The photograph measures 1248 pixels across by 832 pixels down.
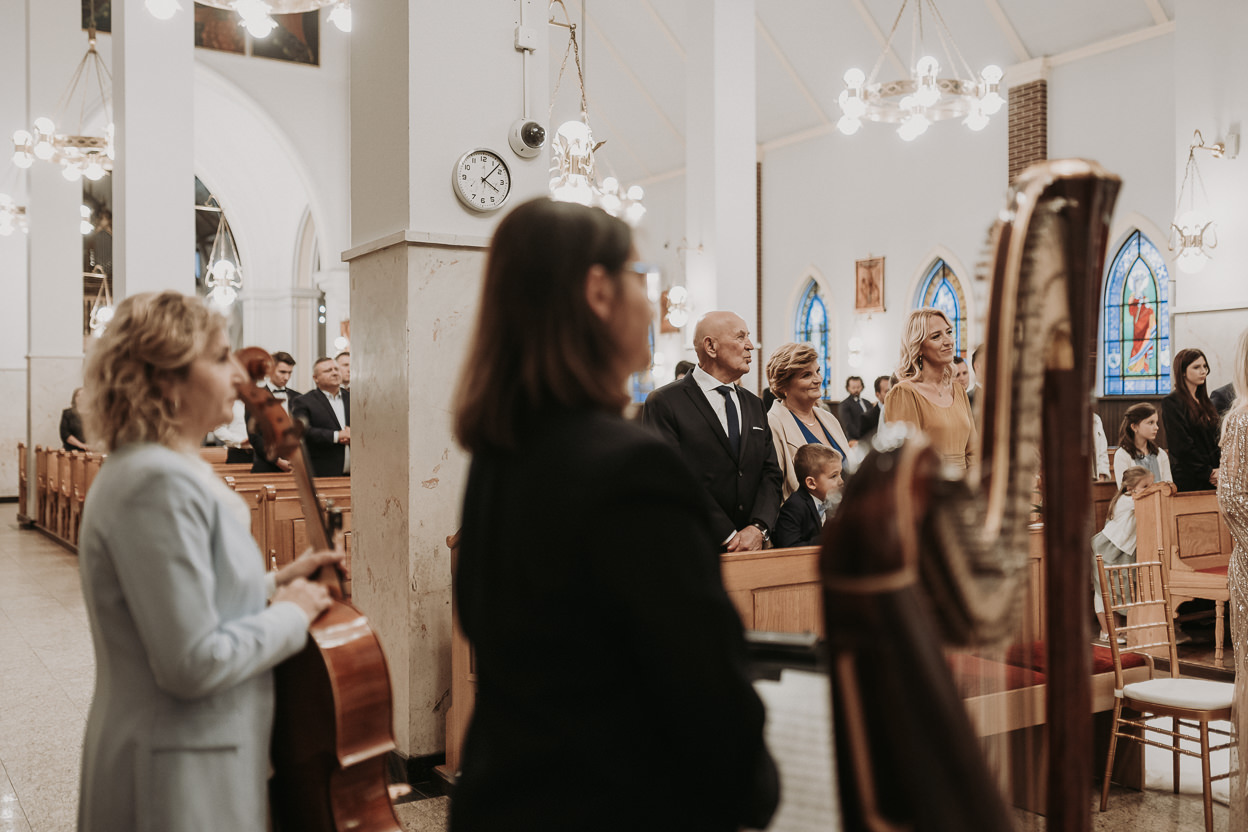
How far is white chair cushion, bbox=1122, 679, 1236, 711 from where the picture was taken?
367 centimetres

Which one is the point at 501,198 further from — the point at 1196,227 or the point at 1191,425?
the point at 1196,227

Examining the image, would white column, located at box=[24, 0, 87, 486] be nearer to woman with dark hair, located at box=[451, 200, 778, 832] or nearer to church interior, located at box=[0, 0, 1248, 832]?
church interior, located at box=[0, 0, 1248, 832]

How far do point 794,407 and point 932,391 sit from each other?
0.71 metres

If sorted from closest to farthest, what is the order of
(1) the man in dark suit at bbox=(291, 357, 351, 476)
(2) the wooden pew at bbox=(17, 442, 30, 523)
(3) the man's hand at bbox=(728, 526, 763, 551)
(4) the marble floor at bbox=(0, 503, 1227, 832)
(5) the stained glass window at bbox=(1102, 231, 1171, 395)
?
(4) the marble floor at bbox=(0, 503, 1227, 832), (3) the man's hand at bbox=(728, 526, 763, 551), (1) the man in dark suit at bbox=(291, 357, 351, 476), (5) the stained glass window at bbox=(1102, 231, 1171, 395), (2) the wooden pew at bbox=(17, 442, 30, 523)

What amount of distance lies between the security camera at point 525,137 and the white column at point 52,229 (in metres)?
10.5

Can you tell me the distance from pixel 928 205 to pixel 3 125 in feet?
50.4

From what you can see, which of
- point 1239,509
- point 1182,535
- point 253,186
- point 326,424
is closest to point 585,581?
point 1239,509

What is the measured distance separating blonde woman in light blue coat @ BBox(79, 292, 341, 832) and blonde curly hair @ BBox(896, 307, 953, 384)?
319cm

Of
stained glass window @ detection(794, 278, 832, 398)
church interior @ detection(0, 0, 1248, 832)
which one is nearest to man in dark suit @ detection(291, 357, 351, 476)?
church interior @ detection(0, 0, 1248, 832)

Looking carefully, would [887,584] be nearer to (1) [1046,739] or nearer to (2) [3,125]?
(1) [1046,739]

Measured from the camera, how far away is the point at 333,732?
2.01m

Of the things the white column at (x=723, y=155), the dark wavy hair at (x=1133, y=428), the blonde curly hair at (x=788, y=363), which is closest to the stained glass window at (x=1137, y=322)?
the white column at (x=723, y=155)

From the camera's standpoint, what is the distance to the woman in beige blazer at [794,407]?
4.79 m

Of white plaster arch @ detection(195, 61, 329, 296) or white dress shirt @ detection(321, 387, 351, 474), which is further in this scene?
white plaster arch @ detection(195, 61, 329, 296)
